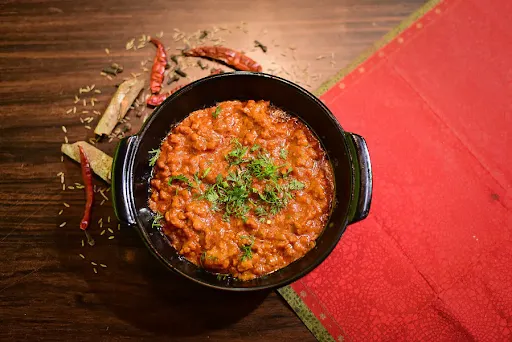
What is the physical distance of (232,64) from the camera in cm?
327

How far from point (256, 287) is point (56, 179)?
1.75 meters

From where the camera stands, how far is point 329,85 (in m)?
3.27

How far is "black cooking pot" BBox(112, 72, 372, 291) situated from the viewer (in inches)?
98.7

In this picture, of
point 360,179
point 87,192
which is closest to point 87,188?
point 87,192

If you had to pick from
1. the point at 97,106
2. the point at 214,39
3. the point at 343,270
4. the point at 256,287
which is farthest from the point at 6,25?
the point at 343,270

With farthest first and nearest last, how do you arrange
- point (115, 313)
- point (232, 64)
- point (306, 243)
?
point (232, 64) < point (115, 313) < point (306, 243)

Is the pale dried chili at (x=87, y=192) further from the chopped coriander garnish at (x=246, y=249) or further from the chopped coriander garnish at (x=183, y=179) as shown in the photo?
the chopped coriander garnish at (x=246, y=249)

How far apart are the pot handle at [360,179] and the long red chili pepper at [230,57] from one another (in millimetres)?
1042

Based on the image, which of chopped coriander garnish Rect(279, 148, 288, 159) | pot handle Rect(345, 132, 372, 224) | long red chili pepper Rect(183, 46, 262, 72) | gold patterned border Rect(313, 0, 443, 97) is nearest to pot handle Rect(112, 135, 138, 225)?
chopped coriander garnish Rect(279, 148, 288, 159)

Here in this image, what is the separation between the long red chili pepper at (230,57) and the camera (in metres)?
3.25

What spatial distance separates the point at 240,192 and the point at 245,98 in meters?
0.70

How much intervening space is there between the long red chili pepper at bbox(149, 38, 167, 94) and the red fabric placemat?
4.21ft

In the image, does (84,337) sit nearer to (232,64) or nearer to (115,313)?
(115,313)

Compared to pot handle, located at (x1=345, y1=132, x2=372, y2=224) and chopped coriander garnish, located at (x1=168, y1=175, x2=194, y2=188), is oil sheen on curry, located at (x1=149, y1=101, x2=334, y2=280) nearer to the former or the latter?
chopped coriander garnish, located at (x1=168, y1=175, x2=194, y2=188)
